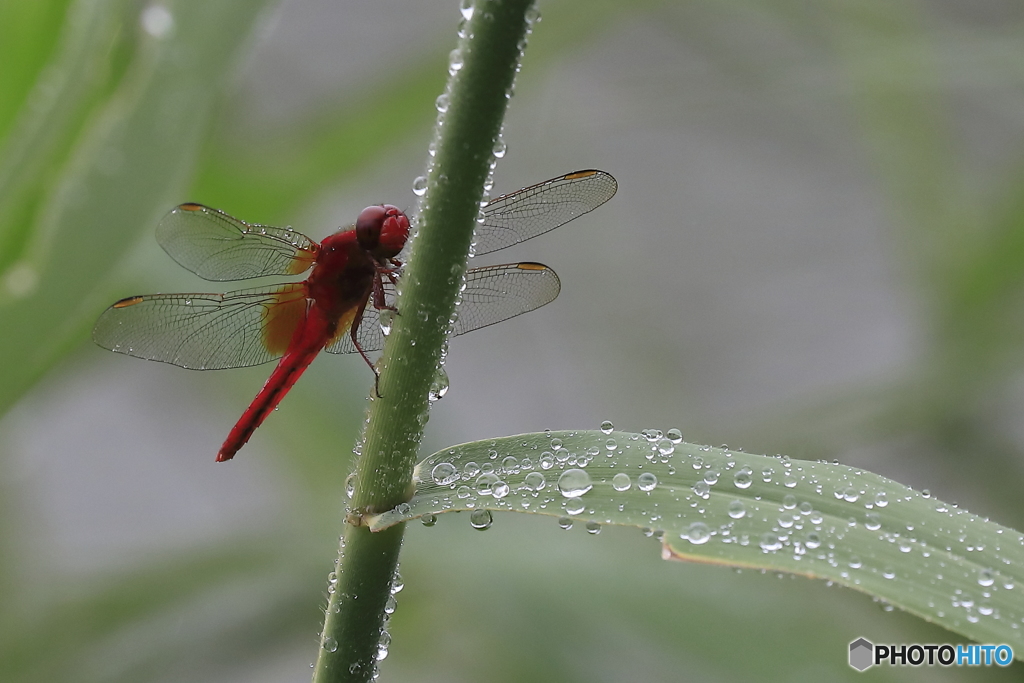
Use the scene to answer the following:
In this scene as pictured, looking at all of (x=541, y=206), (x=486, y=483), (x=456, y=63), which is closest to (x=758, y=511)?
(x=486, y=483)

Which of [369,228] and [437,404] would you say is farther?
[437,404]

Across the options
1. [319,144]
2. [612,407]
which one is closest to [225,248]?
[319,144]

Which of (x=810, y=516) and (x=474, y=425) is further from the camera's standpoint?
(x=474, y=425)

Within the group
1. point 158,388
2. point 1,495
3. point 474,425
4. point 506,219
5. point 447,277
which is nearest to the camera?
point 447,277

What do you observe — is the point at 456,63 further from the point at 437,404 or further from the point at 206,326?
the point at 437,404

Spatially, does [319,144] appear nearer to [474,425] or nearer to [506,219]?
[506,219]
